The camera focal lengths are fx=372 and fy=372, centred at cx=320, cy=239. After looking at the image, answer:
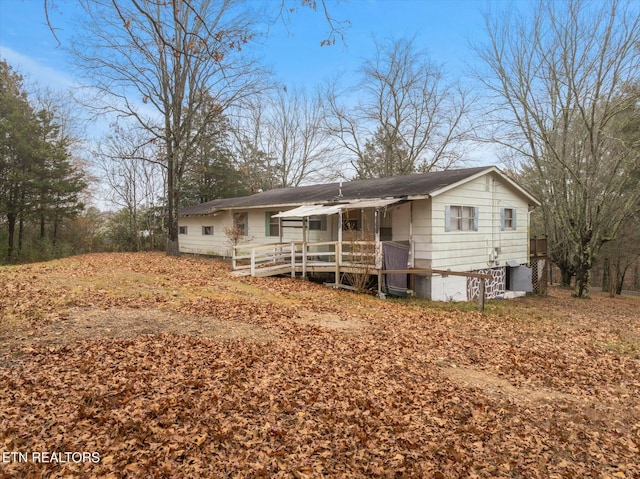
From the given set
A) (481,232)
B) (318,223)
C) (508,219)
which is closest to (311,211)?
(318,223)

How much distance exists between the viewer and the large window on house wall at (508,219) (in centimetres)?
1554

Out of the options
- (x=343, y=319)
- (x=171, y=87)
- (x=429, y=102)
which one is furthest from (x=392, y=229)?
(x=429, y=102)

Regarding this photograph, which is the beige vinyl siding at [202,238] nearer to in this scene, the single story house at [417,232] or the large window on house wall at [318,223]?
the single story house at [417,232]

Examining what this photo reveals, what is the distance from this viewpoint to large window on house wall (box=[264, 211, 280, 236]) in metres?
17.8

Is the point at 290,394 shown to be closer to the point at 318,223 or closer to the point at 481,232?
the point at 318,223

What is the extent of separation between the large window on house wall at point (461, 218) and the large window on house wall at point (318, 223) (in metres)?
5.33

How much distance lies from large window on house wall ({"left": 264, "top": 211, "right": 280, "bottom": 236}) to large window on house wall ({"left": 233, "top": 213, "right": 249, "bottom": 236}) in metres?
1.68

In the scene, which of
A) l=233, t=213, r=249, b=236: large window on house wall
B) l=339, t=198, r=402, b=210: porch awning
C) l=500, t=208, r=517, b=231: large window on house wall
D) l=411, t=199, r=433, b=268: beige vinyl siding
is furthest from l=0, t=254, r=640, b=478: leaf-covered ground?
l=233, t=213, r=249, b=236: large window on house wall

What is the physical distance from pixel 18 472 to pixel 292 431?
231 centimetres

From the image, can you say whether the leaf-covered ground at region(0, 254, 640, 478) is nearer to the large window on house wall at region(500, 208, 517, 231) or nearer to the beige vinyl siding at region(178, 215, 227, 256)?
the large window on house wall at region(500, 208, 517, 231)

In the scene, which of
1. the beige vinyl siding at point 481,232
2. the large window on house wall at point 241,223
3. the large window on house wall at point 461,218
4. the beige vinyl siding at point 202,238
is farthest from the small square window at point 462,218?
the beige vinyl siding at point 202,238

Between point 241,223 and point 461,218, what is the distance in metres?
11.1

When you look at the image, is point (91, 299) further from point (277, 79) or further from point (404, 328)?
point (277, 79)

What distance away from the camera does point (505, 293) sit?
52.6 ft
